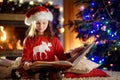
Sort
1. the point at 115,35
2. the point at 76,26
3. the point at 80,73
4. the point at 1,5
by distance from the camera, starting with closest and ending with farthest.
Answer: the point at 80,73, the point at 115,35, the point at 76,26, the point at 1,5

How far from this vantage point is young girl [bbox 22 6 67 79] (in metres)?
1.76

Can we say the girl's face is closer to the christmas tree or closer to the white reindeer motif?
the white reindeer motif

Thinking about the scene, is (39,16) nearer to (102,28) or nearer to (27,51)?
(27,51)

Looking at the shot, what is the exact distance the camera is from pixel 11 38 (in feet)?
10.6

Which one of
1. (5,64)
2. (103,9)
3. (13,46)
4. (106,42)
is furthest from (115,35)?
(13,46)

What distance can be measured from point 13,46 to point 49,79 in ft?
5.52

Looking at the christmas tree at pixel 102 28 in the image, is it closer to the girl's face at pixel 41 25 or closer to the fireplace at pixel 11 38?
the fireplace at pixel 11 38

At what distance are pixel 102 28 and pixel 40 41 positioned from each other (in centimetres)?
98

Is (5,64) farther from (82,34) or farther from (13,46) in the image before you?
(13,46)

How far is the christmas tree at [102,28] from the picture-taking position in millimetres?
2568

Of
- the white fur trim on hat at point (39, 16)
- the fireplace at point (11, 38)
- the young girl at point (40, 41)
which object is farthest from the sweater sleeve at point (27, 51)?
the fireplace at point (11, 38)

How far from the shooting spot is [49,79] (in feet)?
5.30

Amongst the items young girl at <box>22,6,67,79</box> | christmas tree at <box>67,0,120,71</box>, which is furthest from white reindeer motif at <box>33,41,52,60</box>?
christmas tree at <box>67,0,120,71</box>

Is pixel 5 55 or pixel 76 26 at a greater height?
pixel 76 26
